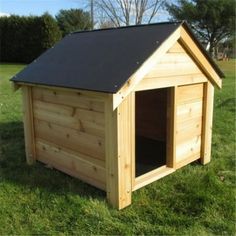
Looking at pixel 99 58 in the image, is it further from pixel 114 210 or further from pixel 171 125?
pixel 114 210

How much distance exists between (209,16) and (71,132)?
27616 millimetres

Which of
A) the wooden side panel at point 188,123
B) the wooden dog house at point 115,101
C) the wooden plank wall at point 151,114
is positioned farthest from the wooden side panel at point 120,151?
the wooden plank wall at point 151,114

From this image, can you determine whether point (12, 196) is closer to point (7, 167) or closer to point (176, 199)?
point (7, 167)

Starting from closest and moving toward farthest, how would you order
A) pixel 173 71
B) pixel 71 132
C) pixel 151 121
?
pixel 173 71 < pixel 71 132 < pixel 151 121

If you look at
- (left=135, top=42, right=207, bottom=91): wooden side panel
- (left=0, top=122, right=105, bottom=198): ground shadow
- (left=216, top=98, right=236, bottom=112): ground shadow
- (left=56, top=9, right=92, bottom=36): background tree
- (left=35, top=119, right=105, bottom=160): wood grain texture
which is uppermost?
(left=56, top=9, right=92, bottom=36): background tree

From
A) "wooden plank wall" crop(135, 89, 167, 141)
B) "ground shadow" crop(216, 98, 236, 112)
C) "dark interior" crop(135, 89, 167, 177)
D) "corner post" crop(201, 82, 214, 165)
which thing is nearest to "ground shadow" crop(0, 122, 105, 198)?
"dark interior" crop(135, 89, 167, 177)

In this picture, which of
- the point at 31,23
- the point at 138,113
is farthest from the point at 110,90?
the point at 31,23

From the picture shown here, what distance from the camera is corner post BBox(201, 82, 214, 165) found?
4441mm

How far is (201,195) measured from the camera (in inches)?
141

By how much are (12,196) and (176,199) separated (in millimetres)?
1795

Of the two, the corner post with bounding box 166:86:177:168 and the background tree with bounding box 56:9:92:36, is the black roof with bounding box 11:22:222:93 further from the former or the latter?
the background tree with bounding box 56:9:92:36

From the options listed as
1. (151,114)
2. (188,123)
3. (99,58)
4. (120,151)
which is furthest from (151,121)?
(120,151)

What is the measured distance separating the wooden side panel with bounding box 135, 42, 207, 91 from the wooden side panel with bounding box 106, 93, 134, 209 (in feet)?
1.02

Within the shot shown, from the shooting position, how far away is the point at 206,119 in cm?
451
